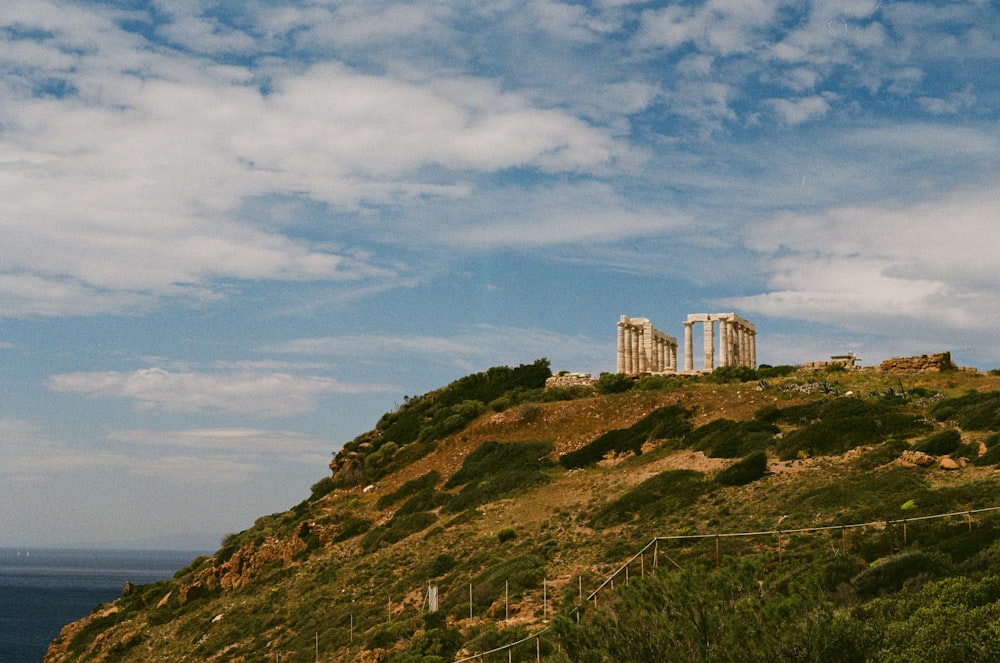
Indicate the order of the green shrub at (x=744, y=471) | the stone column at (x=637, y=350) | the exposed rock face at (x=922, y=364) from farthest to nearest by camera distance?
the stone column at (x=637, y=350) < the exposed rock face at (x=922, y=364) < the green shrub at (x=744, y=471)

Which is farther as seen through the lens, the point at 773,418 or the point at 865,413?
the point at 773,418

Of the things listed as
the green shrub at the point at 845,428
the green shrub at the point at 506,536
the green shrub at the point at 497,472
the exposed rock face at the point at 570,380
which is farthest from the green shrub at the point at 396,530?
the exposed rock face at the point at 570,380

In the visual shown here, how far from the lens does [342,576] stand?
151 feet

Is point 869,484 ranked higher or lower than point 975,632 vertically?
higher

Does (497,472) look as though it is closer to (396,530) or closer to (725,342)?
(396,530)

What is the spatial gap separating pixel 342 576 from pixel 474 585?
12.6 m

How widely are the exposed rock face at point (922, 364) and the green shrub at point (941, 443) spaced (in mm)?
22374

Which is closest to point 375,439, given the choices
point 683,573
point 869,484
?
point 869,484

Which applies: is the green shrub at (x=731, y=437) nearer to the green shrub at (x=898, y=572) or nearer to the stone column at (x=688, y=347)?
the green shrub at (x=898, y=572)

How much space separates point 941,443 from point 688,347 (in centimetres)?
3966

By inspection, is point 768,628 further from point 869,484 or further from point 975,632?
point 869,484

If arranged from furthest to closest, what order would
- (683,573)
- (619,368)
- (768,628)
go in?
(619,368) → (683,573) → (768,628)

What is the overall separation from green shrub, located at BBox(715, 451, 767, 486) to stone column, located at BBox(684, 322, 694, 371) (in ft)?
114

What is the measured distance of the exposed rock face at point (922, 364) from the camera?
6141 centimetres
